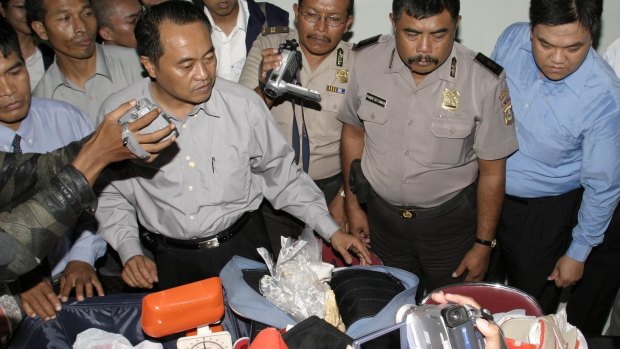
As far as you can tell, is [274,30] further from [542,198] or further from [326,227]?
[542,198]

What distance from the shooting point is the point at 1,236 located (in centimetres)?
133

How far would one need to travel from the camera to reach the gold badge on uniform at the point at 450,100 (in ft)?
7.40

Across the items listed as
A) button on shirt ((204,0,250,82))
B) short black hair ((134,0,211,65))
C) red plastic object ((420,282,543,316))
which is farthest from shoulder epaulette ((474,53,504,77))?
button on shirt ((204,0,250,82))

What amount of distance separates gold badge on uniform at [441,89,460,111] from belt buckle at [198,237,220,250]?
3.46 ft

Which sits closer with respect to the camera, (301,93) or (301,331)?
(301,331)

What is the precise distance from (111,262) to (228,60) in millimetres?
1203

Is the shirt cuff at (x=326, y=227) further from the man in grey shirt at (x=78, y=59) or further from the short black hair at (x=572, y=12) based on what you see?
the man in grey shirt at (x=78, y=59)

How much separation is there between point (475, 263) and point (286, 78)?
1162 mm

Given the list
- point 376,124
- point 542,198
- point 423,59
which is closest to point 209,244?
point 376,124

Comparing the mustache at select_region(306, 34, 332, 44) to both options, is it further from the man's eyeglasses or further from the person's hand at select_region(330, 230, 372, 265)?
the person's hand at select_region(330, 230, 372, 265)

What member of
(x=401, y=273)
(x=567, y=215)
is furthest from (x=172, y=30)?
(x=567, y=215)

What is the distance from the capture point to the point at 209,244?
215 centimetres

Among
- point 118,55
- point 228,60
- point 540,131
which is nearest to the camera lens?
point 540,131

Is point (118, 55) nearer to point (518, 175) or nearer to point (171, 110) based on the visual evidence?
point (171, 110)
